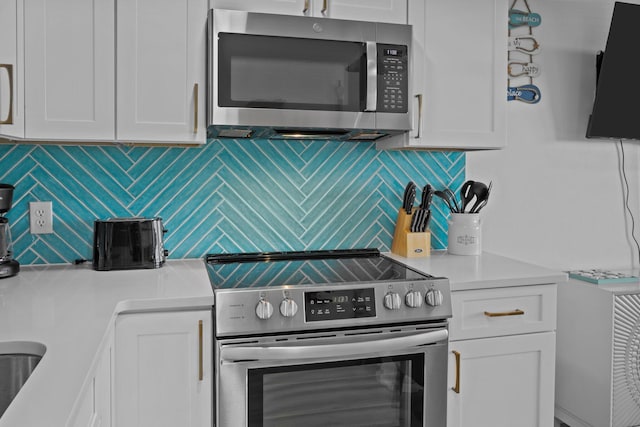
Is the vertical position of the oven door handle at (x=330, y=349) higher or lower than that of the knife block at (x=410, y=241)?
lower

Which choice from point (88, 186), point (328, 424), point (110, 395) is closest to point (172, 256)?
point (88, 186)

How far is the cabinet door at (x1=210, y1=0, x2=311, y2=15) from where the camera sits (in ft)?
6.50

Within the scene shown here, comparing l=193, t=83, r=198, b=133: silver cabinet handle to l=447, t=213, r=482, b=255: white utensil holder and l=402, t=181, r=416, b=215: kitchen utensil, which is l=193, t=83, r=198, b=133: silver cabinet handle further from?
l=447, t=213, r=482, b=255: white utensil holder

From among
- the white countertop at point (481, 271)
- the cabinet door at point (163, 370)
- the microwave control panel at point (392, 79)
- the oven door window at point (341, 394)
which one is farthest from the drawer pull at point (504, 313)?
the cabinet door at point (163, 370)

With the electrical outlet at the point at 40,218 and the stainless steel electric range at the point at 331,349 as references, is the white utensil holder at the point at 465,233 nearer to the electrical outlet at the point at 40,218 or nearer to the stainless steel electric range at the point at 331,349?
the stainless steel electric range at the point at 331,349

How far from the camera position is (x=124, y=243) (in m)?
2.02

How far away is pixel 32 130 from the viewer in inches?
72.2

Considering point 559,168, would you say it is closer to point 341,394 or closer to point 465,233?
point 465,233

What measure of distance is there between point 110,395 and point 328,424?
700mm

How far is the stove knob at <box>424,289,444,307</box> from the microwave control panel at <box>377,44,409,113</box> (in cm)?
75

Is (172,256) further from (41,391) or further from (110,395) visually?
(41,391)

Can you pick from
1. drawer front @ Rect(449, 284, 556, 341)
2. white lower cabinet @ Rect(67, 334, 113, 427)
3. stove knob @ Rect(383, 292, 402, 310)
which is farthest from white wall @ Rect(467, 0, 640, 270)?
white lower cabinet @ Rect(67, 334, 113, 427)

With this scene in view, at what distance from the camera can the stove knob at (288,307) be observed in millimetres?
1649

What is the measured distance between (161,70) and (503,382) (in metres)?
1.74
